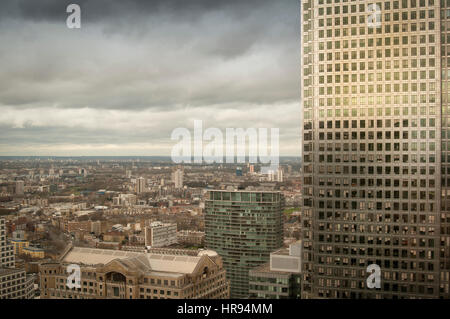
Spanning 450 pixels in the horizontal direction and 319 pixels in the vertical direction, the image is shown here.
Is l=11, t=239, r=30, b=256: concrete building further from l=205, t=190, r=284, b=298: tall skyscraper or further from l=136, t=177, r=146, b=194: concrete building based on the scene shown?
l=205, t=190, r=284, b=298: tall skyscraper

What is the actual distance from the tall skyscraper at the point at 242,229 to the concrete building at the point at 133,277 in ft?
19.2

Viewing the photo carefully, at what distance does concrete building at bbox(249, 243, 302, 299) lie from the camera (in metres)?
8.95

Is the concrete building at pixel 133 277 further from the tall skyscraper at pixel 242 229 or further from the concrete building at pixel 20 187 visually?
the tall skyscraper at pixel 242 229

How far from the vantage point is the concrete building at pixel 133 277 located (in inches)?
300

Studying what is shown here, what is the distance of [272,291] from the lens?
29.5ft

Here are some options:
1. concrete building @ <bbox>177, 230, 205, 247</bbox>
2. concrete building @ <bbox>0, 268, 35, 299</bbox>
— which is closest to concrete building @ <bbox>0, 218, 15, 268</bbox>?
concrete building @ <bbox>0, 268, 35, 299</bbox>

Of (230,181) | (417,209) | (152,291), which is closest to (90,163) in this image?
(152,291)

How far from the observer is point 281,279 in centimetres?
896

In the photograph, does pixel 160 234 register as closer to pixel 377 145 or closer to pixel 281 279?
pixel 281 279

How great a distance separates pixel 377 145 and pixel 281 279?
11.3 feet

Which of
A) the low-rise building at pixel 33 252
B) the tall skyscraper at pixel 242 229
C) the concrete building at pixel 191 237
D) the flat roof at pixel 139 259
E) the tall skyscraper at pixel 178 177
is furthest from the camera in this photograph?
the tall skyscraper at pixel 242 229

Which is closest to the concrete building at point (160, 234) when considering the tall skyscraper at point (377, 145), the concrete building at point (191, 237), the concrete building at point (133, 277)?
the concrete building at point (191, 237)
